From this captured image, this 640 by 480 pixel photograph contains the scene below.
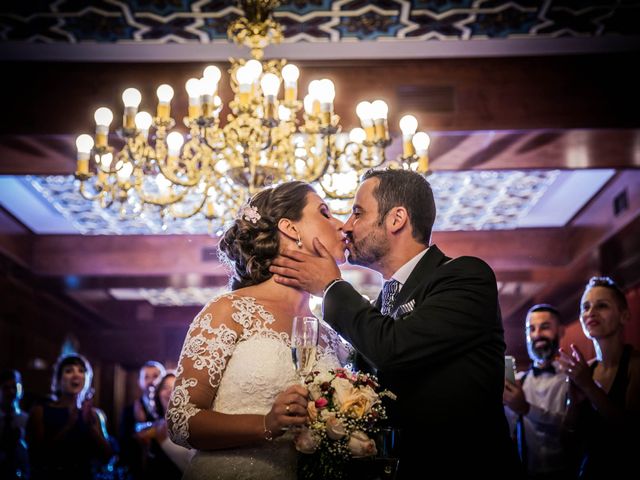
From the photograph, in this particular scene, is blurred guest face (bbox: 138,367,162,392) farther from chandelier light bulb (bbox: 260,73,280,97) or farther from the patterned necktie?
the patterned necktie

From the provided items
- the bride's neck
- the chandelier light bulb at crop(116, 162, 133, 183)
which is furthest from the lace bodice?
the chandelier light bulb at crop(116, 162, 133, 183)

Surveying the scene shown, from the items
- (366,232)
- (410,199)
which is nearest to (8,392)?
(366,232)

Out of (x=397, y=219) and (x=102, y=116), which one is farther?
(x=102, y=116)

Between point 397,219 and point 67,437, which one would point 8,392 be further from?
point 397,219

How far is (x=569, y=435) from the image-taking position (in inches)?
164

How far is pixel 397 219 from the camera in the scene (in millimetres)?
2730

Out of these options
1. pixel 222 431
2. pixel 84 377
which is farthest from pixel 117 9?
pixel 222 431

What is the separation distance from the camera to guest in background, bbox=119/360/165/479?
252 inches

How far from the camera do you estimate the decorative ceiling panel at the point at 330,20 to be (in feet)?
16.5

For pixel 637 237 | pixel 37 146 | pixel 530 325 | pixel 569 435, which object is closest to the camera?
pixel 569 435

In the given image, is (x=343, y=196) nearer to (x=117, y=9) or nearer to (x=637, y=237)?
(x=117, y=9)

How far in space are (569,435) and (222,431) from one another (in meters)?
2.52

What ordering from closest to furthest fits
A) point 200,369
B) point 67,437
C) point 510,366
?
point 200,369
point 510,366
point 67,437

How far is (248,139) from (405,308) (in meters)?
2.30
